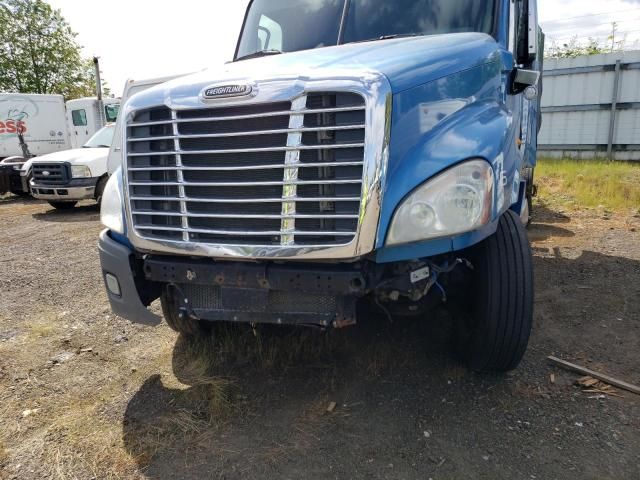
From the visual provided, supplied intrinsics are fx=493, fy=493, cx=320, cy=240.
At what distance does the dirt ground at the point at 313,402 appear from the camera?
2328 millimetres

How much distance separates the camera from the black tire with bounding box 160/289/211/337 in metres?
3.25

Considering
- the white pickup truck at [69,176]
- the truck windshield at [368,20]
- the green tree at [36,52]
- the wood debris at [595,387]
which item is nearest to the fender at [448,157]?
the truck windshield at [368,20]

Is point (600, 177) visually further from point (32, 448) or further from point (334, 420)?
point (32, 448)

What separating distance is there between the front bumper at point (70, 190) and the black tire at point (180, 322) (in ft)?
25.0

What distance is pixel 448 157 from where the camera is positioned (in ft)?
7.29

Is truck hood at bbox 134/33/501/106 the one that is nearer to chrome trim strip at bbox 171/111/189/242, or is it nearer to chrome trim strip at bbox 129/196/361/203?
chrome trim strip at bbox 171/111/189/242

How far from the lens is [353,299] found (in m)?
2.44

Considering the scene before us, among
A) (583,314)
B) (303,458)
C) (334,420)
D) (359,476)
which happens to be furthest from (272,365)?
(583,314)

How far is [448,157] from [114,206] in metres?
1.89

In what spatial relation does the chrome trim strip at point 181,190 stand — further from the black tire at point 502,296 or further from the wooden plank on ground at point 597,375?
the wooden plank on ground at point 597,375

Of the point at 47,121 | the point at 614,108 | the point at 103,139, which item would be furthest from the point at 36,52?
the point at 614,108

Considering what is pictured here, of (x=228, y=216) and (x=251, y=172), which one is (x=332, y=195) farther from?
(x=228, y=216)

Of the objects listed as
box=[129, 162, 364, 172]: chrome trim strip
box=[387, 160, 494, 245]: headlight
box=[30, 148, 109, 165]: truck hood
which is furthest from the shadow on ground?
box=[30, 148, 109, 165]: truck hood

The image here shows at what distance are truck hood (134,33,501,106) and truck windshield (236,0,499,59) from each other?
46 cm
